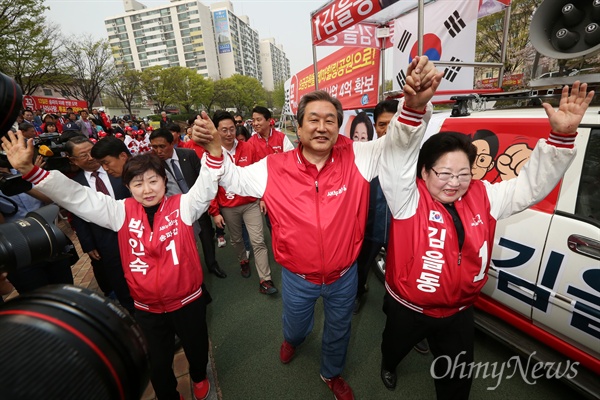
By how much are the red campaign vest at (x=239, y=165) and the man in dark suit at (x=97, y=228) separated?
0.97 metres

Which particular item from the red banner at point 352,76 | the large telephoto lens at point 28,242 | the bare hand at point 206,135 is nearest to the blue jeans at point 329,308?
the bare hand at point 206,135

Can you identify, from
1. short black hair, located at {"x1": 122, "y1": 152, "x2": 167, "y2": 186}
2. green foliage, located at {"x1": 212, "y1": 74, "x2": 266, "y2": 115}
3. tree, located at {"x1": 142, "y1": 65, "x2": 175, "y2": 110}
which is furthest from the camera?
green foliage, located at {"x1": 212, "y1": 74, "x2": 266, "y2": 115}

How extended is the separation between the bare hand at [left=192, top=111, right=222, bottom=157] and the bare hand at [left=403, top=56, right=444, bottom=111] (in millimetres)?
912

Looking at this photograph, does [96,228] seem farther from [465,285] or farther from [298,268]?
[465,285]

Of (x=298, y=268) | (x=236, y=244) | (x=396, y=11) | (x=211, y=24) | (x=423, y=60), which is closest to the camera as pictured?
(x=423, y=60)

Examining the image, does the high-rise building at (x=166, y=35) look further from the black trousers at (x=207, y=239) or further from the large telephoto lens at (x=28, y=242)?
the large telephoto lens at (x=28, y=242)

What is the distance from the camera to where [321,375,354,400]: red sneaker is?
1.85m

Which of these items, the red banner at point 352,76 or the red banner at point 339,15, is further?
the red banner at point 352,76

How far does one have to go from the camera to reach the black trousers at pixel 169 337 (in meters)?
1.67

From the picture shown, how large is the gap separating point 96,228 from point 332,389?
2.13 m

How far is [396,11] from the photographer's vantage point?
13.1 ft

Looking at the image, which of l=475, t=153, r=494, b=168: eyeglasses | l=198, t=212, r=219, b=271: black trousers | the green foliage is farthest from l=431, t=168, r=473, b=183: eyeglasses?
the green foliage

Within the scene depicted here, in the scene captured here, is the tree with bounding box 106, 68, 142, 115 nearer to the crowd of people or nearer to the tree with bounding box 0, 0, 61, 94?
the tree with bounding box 0, 0, 61, 94

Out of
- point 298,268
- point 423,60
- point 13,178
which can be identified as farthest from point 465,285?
point 13,178
